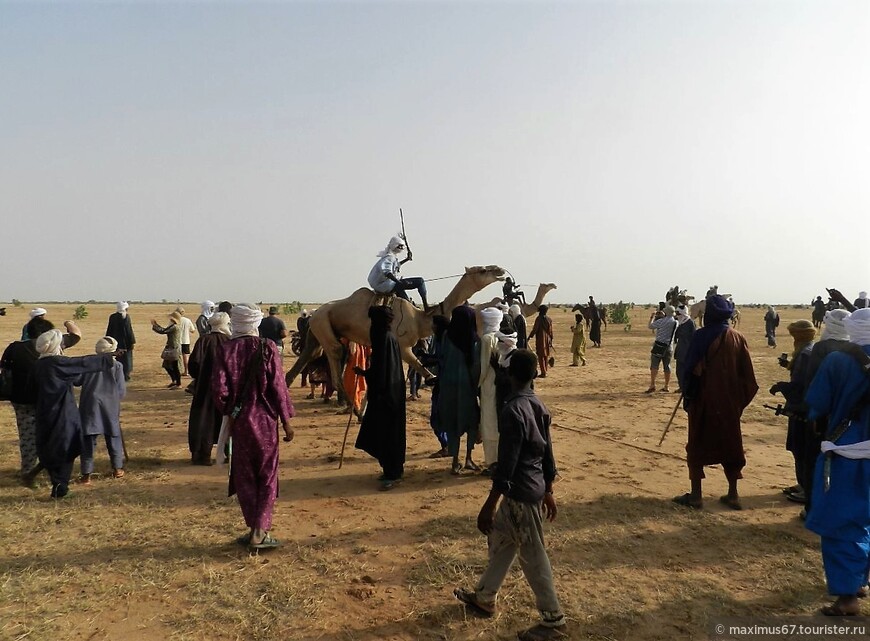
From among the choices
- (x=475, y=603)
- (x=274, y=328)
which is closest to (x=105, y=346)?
(x=274, y=328)

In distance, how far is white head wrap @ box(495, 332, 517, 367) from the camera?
5.10m

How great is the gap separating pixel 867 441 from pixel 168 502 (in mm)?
6124

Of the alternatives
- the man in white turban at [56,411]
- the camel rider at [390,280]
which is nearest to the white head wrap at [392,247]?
the camel rider at [390,280]

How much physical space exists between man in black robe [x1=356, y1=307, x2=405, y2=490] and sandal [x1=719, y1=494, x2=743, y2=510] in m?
3.47

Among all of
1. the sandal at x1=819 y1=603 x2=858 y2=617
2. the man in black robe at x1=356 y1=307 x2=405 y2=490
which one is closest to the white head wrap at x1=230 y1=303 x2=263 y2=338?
the man in black robe at x1=356 y1=307 x2=405 y2=490

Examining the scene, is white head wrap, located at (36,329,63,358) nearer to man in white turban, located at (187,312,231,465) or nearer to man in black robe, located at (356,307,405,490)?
man in white turban, located at (187,312,231,465)

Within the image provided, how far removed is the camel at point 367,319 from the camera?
9.41m

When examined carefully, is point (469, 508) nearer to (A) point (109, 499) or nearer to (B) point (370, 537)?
(B) point (370, 537)

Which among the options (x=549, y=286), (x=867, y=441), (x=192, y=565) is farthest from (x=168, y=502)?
(x=549, y=286)

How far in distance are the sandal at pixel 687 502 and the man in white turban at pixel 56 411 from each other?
6.36 m

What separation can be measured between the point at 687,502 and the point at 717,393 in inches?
46.7

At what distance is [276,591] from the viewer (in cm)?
393

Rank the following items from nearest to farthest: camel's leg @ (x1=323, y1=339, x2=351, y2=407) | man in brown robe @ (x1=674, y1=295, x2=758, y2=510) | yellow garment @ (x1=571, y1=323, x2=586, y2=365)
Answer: man in brown robe @ (x1=674, y1=295, x2=758, y2=510) < camel's leg @ (x1=323, y1=339, x2=351, y2=407) < yellow garment @ (x1=571, y1=323, x2=586, y2=365)

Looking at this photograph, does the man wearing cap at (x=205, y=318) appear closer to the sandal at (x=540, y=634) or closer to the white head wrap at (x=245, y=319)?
the white head wrap at (x=245, y=319)
